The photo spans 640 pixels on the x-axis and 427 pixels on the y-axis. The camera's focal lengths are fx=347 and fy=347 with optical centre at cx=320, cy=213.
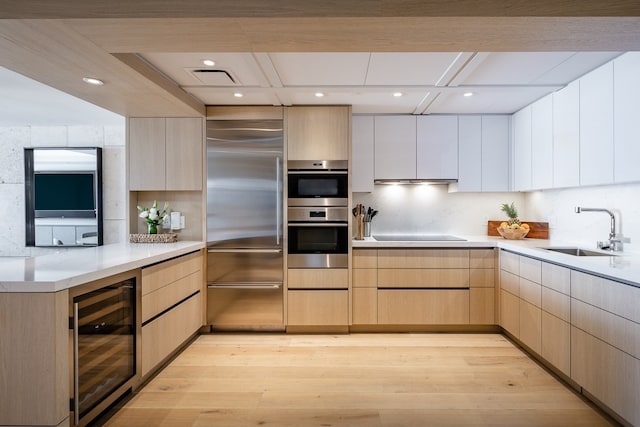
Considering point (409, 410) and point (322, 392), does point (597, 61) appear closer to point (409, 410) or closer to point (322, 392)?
point (409, 410)

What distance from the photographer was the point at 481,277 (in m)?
3.30

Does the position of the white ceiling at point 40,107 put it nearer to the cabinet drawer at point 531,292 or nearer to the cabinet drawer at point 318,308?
the cabinet drawer at point 318,308

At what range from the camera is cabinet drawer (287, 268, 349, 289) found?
335 cm

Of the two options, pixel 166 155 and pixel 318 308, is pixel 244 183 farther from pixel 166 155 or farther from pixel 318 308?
pixel 318 308

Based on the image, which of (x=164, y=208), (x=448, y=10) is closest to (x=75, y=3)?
(x=448, y=10)

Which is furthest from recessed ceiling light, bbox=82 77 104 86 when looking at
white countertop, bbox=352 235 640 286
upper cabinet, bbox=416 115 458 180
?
upper cabinet, bbox=416 115 458 180

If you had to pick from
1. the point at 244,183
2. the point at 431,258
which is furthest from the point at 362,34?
the point at 431,258

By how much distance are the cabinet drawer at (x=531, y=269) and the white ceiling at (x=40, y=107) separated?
13.8 ft

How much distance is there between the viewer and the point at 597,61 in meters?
2.35

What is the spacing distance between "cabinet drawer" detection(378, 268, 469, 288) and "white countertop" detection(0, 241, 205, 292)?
1940 millimetres

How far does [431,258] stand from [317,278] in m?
1.11

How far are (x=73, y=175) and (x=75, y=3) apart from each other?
330 centimetres

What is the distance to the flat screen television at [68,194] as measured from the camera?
13.6ft

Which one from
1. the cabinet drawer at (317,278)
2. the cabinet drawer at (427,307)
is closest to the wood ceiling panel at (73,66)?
the cabinet drawer at (317,278)
